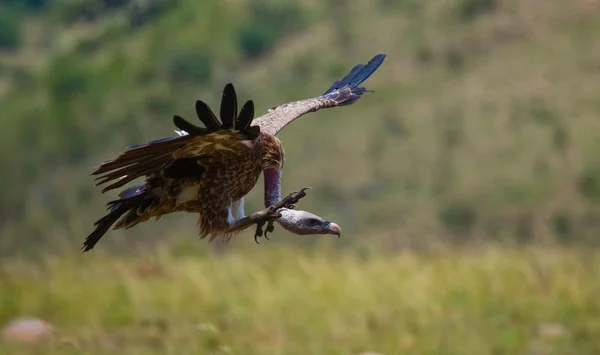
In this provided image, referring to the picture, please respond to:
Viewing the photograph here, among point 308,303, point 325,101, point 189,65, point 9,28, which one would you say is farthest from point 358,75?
point 189,65

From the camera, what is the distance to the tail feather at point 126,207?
352 centimetres

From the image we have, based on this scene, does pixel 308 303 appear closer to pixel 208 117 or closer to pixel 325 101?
pixel 325 101

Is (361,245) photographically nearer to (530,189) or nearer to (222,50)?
(530,189)

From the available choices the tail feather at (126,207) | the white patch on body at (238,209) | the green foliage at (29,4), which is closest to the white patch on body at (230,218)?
the white patch on body at (238,209)

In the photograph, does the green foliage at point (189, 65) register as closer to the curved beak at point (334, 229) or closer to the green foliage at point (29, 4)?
the green foliage at point (29, 4)

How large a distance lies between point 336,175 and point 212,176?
11.5m

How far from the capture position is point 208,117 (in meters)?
3.10

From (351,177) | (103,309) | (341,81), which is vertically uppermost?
(351,177)

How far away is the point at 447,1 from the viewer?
18703mm

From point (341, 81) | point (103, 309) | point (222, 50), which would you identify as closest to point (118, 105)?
point (222, 50)

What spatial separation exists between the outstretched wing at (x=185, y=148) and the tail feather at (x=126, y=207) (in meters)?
0.09

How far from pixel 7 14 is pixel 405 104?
604cm

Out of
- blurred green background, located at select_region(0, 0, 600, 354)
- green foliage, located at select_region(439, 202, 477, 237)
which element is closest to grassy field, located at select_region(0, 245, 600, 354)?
blurred green background, located at select_region(0, 0, 600, 354)

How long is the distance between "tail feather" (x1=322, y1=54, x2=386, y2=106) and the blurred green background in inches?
98.4
